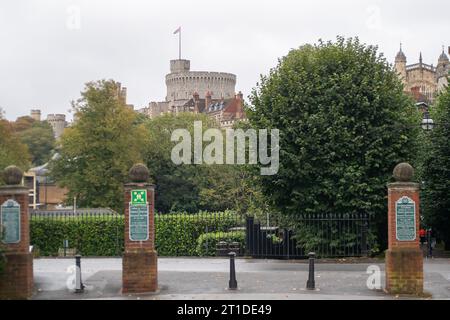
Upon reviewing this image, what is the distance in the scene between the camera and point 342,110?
27.9 meters

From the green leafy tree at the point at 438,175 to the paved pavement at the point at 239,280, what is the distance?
20.5 feet

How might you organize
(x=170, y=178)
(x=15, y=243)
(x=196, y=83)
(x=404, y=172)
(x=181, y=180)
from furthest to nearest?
(x=196, y=83) → (x=181, y=180) → (x=170, y=178) → (x=404, y=172) → (x=15, y=243)

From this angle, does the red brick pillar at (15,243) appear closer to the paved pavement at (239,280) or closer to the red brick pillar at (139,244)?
the paved pavement at (239,280)

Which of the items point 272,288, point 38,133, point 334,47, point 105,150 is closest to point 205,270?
point 272,288

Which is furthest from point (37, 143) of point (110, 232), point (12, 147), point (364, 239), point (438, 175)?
point (364, 239)

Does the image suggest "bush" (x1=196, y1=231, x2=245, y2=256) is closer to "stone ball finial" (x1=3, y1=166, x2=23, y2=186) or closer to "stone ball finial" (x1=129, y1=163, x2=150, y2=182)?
"stone ball finial" (x1=129, y1=163, x2=150, y2=182)

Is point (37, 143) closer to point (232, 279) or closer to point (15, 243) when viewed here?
point (15, 243)

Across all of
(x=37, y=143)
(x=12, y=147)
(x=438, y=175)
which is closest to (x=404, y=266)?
(x=438, y=175)

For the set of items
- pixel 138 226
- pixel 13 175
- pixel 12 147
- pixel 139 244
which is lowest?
pixel 139 244

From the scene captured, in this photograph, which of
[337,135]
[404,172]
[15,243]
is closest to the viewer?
[15,243]

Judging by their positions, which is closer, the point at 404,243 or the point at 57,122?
the point at 404,243

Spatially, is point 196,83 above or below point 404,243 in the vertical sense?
above

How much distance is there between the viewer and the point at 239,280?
19609 mm

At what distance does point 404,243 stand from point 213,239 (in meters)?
17.7
